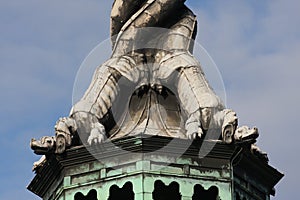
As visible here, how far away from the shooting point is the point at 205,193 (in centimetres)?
2606

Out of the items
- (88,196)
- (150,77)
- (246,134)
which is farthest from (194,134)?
(150,77)

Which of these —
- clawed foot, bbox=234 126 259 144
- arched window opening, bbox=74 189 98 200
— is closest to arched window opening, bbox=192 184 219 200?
clawed foot, bbox=234 126 259 144

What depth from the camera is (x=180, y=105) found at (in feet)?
90.1

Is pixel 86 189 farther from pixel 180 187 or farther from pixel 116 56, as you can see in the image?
pixel 116 56

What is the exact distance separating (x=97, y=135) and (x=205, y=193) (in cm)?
231

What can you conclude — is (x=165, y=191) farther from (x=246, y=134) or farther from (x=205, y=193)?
(x=246, y=134)

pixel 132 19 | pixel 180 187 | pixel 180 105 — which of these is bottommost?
pixel 180 187

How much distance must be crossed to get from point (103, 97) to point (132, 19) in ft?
6.67

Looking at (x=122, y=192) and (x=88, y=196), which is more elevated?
(x=122, y=192)

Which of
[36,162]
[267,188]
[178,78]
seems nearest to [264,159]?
[267,188]

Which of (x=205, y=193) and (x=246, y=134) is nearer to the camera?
(x=246, y=134)

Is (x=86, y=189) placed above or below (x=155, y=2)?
below

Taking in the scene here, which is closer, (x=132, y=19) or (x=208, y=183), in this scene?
(x=208, y=183)

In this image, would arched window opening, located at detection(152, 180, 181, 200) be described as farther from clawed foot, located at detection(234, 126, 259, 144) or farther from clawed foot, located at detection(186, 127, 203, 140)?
clawed foot, located at detection(234, 126, 259, 144)
